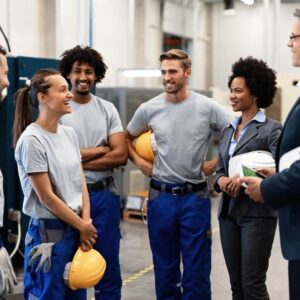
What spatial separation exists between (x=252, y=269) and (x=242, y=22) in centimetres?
1001

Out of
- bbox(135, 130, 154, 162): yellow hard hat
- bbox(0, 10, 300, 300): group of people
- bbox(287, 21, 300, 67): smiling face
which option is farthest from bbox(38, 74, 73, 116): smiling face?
bbox(287, 21, 300, 67): smiling face

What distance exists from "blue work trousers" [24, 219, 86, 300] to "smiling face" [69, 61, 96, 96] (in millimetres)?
870

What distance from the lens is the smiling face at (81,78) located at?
3.00 metres

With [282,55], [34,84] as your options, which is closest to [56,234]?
[34,84]

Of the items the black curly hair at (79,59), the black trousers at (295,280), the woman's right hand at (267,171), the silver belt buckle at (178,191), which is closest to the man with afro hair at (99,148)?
the black curly hair at (79,59)

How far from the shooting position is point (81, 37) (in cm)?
678

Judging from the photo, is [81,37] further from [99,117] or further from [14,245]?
[99,117]

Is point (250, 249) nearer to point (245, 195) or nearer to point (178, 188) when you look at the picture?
point (245, 195)

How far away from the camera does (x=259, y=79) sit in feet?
8.94

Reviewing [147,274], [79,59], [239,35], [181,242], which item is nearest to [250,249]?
[181,242]

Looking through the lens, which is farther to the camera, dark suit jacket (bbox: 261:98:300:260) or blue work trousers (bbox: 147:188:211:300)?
blue work trousers (bbox: 147:188:211:300)

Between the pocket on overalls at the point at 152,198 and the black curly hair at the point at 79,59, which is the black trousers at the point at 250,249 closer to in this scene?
the pocket on overalls at the point at 152,198

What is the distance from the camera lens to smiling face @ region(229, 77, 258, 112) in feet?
8.95

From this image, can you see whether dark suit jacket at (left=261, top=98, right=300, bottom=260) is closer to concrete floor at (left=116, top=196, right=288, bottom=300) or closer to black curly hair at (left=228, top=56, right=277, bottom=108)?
black curly hair at (left=228, top=56, right=277, bottom=108)
